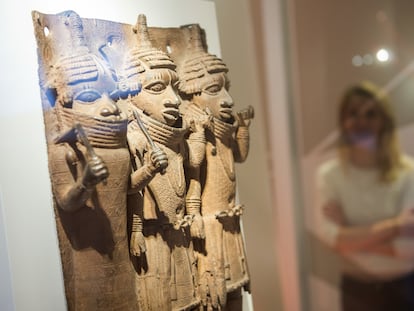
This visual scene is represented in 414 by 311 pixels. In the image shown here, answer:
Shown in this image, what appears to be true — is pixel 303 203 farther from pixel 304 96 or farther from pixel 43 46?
pixel 43 46

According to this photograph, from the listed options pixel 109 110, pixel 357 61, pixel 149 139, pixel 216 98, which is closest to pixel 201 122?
pixel 216 98

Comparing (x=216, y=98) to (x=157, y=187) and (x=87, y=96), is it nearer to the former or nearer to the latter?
(x=157, y=187)

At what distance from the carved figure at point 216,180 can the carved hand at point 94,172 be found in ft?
1.37

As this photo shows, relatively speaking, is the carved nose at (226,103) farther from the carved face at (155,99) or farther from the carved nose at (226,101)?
the carved face at (155,99)

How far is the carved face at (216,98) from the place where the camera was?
1.76 m

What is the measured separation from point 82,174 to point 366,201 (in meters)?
0.84

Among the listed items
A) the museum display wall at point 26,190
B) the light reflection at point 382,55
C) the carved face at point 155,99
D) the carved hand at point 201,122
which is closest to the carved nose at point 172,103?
the carved face at point 155,99

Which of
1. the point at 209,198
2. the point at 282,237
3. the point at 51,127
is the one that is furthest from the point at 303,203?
the point at 51,127

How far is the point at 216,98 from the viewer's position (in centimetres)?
177

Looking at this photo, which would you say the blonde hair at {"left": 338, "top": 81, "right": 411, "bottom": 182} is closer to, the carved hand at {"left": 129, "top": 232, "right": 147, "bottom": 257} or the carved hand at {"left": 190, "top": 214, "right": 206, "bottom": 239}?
the carved hand at {"left": 190, "top": 214, "right": 206, "bottom": 239}

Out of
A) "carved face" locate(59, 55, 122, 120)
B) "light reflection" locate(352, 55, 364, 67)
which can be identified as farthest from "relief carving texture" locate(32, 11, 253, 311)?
"light reflection" locate(352, 55, 364, 67)

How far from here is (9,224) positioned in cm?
139

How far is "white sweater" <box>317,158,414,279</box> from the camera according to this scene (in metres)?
1.83

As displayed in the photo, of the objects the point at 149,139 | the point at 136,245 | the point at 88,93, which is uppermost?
the point at 88,93
